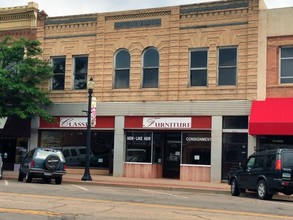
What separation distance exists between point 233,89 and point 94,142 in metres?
8.17

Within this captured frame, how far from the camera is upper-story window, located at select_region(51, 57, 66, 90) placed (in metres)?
27.9

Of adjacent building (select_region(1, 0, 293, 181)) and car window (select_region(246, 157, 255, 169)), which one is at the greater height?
adjacent building (select_region(1, 0, 293, 181))

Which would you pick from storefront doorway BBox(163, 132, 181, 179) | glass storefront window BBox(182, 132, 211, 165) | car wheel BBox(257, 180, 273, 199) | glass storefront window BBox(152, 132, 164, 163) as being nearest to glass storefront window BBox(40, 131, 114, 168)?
glass storefront window BBox(152, 132, 164, 163)

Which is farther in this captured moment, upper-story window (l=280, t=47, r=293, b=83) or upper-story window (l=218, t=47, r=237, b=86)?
upper-story window (l=218, t=47, r=237, b=86)

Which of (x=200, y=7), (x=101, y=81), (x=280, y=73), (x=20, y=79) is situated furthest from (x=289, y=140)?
(x=20, y=79)

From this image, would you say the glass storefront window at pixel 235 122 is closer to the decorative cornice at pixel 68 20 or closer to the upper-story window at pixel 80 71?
the upper-story window at pixel 80 71

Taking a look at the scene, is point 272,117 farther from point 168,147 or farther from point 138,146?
point 138,146

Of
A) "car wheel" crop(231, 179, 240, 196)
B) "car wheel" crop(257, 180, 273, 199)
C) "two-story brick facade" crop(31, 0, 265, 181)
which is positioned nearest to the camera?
"car wheel" crop(257, 180, 273, 199)

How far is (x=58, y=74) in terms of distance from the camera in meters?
28.0

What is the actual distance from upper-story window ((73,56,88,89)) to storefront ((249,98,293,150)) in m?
9.58

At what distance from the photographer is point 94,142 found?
88.7ft

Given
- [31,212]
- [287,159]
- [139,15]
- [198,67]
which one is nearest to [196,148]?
[198,67]

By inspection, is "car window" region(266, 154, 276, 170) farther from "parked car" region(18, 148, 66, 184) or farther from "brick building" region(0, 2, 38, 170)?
"brick building" region(0, 2, 38, 170)

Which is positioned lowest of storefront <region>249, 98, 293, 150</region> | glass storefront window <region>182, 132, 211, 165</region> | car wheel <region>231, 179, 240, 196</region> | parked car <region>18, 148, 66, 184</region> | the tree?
car wheel <region>231, 179, 240, 196</region>
